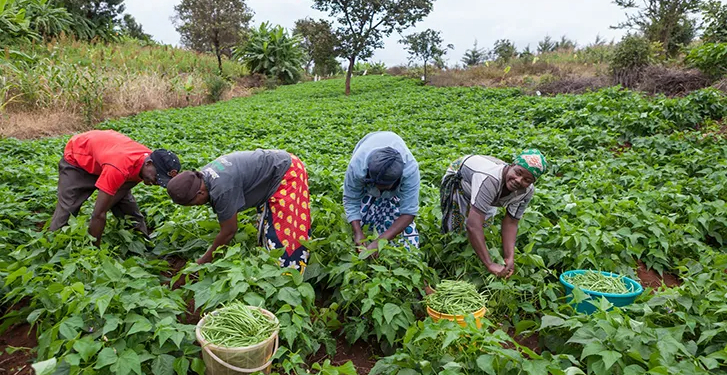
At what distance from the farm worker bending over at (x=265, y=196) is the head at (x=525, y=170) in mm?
1364

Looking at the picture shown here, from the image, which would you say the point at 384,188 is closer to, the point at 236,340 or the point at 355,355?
the point at 355,355

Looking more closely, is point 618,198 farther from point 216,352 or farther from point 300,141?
point 300,141

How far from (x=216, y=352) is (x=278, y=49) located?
23.2m

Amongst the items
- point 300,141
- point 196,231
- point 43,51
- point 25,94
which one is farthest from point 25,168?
point 43,51

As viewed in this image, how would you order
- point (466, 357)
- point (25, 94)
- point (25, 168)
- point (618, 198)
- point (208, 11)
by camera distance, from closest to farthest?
point (466, 357)
point (618, 198)
point (25, 168)
point (25, 94)
point (208, 11)

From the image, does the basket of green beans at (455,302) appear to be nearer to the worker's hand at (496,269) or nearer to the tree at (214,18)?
the worker's hand at (496,269)

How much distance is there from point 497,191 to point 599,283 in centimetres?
79

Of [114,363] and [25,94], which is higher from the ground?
[25,94]

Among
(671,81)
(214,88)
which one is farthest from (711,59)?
(214,88)

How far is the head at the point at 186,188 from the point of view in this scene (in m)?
2.46

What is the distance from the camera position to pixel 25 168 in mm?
4750

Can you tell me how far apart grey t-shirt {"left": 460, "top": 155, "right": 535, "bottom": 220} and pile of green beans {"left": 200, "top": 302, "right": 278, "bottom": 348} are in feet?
4.86

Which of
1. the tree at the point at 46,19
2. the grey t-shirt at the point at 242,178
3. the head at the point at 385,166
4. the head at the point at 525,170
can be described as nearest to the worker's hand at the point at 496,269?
the head at the point at 525,170

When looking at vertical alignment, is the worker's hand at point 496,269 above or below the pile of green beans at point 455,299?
above
